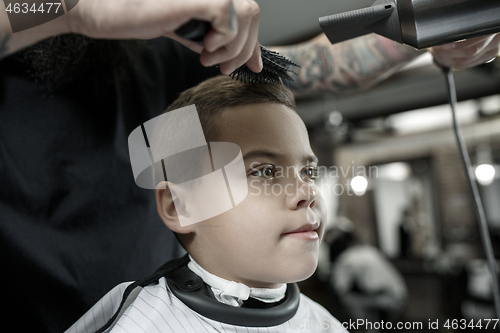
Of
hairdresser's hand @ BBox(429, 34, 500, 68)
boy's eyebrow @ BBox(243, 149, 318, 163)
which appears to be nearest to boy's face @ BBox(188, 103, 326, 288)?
boy's eyebrow @ BBox(243, 149, 318, 163)

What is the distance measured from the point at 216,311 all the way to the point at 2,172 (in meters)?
0.47

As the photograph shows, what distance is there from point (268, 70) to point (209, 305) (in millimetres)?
384

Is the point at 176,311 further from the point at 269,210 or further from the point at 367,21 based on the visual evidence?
the point at 367,21

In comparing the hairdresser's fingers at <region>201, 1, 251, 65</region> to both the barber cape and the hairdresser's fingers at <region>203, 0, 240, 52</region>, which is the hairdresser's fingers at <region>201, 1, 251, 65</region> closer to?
the hairdresser's fingers at <region>203, 0, 240, 52</region>

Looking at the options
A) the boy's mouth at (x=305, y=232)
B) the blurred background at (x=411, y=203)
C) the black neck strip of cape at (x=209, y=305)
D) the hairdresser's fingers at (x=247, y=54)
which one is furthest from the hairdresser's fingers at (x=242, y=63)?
the blurred background at (x=411, y=203)

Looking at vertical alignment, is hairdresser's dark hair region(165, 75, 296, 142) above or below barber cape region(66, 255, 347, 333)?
above

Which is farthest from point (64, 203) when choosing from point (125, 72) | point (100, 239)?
point (125, 72)

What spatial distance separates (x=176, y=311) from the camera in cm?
58

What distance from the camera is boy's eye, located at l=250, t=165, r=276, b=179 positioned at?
542mm

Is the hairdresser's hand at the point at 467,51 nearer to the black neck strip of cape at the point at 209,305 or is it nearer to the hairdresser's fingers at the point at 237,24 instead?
the hairdresser's fingers at the point at 237,24

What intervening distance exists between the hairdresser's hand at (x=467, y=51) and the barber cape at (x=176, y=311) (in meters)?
0.54

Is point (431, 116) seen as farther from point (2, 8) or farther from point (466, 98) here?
point (2, 8)

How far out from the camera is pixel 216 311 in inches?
22.7

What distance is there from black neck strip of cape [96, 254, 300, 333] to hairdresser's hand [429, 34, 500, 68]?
21.2 inches
